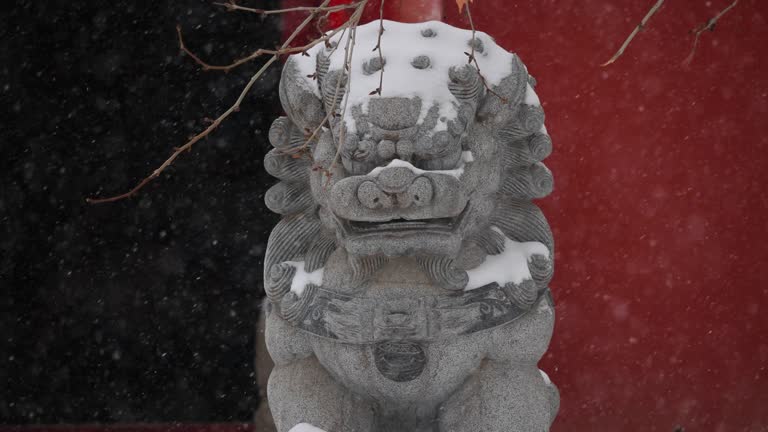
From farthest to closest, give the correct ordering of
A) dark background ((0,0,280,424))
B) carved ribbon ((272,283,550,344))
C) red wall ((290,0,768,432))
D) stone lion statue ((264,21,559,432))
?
dark background ((0,0,280,424))
red wall ((290,0,768,432))
carved ribbon ((272,283,550,344))
stone lion statue ((264,21,559,432))

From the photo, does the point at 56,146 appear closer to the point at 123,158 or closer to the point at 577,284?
the point at 123,158

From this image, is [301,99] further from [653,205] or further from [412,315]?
[653,205]

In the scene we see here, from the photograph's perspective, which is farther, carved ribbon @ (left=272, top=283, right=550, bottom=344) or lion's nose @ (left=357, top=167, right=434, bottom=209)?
carved ribbon @ (left=272, top=283, right=550, bottom=344)

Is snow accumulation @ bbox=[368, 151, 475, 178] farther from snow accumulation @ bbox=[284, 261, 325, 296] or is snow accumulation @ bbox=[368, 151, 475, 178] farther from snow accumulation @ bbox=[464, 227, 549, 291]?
snow accumulation @ bbox=[284, 261, 325, 296]

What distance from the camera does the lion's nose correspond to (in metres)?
2.44

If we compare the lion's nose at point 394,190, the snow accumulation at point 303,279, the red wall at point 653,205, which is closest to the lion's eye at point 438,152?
the lion's nose at point 394,190

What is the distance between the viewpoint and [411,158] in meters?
2.55

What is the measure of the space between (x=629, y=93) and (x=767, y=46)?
2.10ft

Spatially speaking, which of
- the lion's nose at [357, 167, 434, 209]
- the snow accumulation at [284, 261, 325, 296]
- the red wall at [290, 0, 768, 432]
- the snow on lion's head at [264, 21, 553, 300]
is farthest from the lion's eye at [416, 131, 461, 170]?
the red wall at [290, 0, 768, 432]

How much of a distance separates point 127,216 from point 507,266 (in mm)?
2794

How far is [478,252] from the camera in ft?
9.23

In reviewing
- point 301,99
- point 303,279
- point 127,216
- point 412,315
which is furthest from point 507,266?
point 127,216

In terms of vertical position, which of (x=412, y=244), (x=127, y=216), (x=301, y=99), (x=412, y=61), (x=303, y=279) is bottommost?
(x=127, y=216)

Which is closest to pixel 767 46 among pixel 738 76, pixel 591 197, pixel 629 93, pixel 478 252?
pixel 738 76
